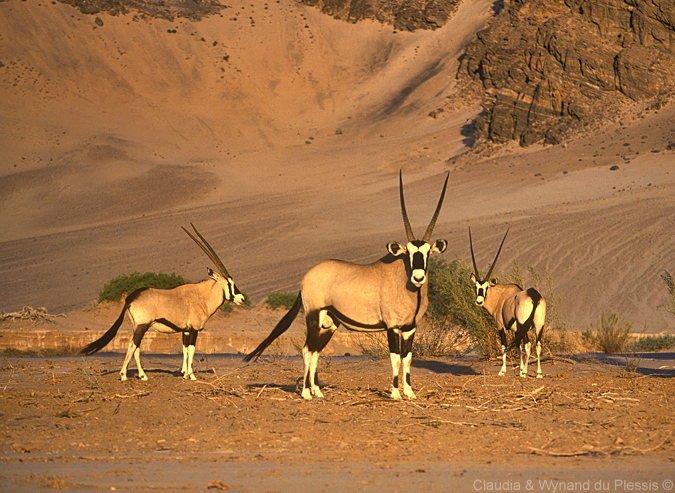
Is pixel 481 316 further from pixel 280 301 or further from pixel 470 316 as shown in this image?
pixel 280 301

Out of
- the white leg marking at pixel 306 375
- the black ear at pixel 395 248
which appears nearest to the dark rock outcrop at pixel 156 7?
the white leg marking at pixel 306 375

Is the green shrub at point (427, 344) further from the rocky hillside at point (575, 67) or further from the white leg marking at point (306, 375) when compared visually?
the rocky hillside at point (575, 67)

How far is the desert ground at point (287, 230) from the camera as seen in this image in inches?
233

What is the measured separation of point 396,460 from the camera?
222 inches

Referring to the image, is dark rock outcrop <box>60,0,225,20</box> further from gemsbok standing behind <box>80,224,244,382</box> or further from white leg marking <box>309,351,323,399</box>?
white leg marking <box>309,351,323,399</box>

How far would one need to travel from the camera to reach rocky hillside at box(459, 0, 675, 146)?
59062 mm

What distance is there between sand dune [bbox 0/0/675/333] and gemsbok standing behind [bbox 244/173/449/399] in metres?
17.8

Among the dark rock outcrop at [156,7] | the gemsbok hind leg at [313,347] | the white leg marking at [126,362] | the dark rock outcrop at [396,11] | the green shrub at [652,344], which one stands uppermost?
the dark rock outcrop at [396,11]

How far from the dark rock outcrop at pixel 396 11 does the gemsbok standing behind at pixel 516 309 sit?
290 feet

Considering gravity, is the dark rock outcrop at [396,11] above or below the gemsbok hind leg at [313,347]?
above

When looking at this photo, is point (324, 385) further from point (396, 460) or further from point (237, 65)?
point (237, 65)

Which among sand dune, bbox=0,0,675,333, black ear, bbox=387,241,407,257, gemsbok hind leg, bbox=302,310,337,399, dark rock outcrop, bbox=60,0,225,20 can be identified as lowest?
gemsbok hind leg, bbox=302,310,337,399

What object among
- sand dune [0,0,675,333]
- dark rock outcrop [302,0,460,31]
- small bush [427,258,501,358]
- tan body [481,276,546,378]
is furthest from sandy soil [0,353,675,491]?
dark rock outcrop [302,0,460,31]

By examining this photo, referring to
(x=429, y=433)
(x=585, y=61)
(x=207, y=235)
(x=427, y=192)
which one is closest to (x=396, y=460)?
(x=429, y=433)
